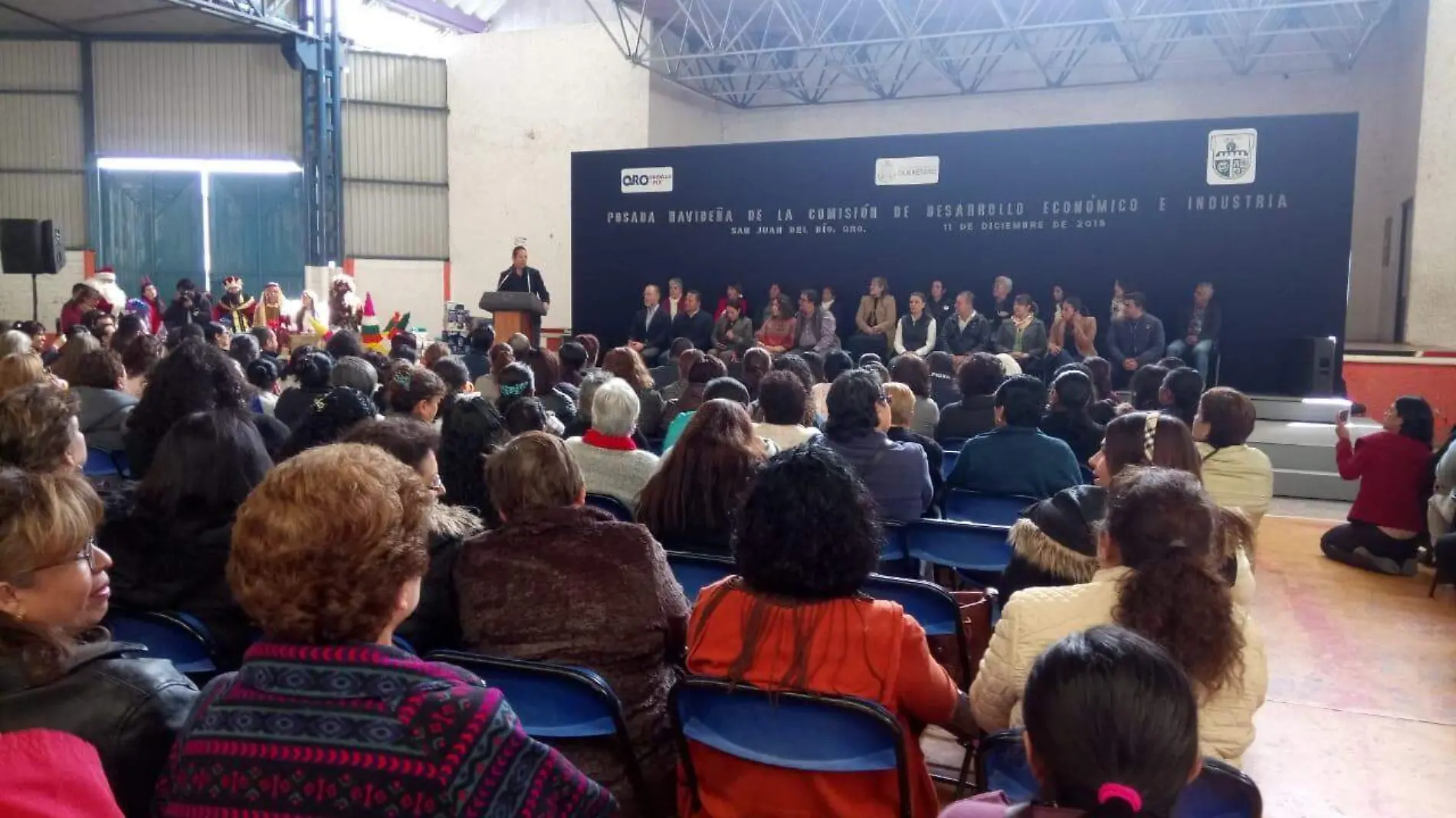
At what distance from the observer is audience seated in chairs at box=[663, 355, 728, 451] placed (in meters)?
4.62

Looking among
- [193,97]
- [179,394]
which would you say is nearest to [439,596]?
[179,394]

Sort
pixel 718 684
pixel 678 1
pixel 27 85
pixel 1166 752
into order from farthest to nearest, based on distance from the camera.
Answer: pixel 27 85, pixel 678 1, pixel 718 684, pixel 1166 752

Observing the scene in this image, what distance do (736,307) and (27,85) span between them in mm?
10164

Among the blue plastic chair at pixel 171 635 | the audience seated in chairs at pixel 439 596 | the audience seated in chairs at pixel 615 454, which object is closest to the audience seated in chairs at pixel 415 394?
the audience seated in chairs at pixel 615 454

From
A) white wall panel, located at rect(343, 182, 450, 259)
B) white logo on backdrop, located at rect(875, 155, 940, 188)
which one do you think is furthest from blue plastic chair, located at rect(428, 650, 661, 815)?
white wall panel, located at rect(343, 182, 450, 259)

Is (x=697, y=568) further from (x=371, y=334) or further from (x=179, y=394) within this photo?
(x=371, y=334)

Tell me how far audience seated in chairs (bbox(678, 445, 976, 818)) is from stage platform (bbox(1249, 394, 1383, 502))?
5671 millimetres

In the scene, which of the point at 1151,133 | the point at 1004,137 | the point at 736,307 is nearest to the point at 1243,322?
the point at 1151,133

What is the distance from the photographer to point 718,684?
1.72m

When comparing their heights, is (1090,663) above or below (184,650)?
above

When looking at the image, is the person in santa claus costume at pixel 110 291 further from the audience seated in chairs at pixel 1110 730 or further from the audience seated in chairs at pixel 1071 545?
the audience seated in chairs at pixel 1110 730

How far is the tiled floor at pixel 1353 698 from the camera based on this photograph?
267 centimetres

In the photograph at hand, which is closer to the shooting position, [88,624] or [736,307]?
[88,624]

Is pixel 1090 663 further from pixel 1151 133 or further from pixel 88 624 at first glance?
pixel 1151 133
